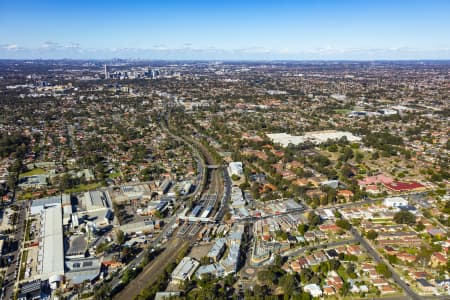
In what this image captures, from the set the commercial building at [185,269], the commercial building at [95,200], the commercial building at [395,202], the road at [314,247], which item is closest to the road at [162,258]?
the commercial building at [185,269]

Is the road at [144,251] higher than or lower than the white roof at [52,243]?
lower

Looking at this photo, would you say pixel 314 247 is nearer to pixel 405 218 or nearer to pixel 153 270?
pixel 405 218

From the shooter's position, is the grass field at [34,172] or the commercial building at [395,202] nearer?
the commercial building at [395,202]

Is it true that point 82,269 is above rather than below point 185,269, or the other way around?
below

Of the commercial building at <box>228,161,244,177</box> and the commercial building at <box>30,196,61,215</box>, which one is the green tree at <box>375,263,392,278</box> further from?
→ the commercial building at <box>30,196,61,215</box>

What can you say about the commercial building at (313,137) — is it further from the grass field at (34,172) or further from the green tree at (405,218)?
the grass field at (34,172)

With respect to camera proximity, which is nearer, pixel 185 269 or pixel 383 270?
pixel 383 270

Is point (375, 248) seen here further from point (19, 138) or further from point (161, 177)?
point (19, 138)

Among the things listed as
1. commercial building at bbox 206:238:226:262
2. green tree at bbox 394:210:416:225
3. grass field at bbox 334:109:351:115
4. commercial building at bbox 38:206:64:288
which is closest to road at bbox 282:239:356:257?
commercial building at bbox 206:238:226:262

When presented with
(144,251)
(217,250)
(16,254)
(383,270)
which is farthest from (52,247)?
(383,270)

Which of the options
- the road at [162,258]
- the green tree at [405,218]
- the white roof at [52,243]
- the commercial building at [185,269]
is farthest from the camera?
the green tree at [405,218]

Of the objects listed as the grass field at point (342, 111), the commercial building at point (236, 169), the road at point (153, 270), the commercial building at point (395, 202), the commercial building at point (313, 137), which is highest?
the grass field at point (342, 111)

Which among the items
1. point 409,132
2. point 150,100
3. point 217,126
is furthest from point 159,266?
point 150,100
